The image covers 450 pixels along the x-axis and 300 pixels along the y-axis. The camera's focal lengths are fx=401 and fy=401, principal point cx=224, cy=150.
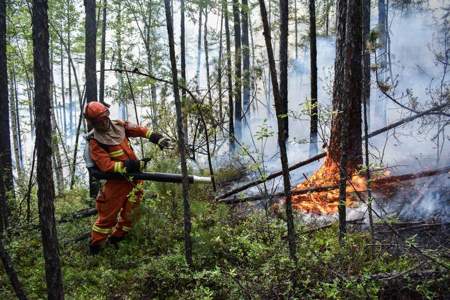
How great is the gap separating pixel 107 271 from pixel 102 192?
133 centimetres

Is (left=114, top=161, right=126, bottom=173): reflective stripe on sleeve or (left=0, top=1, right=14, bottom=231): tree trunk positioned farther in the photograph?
(left=0, top=1, right=14, bottom=231): tree trunk

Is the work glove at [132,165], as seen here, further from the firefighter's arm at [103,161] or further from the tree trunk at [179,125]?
the tree trunk at [179,125]

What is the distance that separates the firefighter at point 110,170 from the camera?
564 cm

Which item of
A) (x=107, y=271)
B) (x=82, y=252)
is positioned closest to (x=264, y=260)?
(x=107, y=271)

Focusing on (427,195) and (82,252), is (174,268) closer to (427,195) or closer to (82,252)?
(82,252)

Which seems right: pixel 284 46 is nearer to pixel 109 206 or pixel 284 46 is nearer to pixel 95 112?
pixel 95 112

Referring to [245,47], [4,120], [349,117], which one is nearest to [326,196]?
[349,117]

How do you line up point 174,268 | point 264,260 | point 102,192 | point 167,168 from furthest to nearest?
point 167,168, point 102,192, point 174,268, point 264,260

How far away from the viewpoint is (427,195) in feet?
17.7

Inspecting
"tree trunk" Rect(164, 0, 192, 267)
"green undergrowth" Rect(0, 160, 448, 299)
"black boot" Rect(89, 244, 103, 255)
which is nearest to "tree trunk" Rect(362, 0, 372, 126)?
"green undergrowth" Rect(0, 160, 448, 299)

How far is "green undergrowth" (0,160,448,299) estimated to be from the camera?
3.56 m

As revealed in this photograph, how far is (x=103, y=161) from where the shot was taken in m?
5.62

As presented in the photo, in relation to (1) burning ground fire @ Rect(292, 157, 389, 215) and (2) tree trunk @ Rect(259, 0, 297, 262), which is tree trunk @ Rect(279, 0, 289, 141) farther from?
(2) tree trunk @ Rect(259, 0, 297, 262)

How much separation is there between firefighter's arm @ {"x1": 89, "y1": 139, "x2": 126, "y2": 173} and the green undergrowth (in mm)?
732
